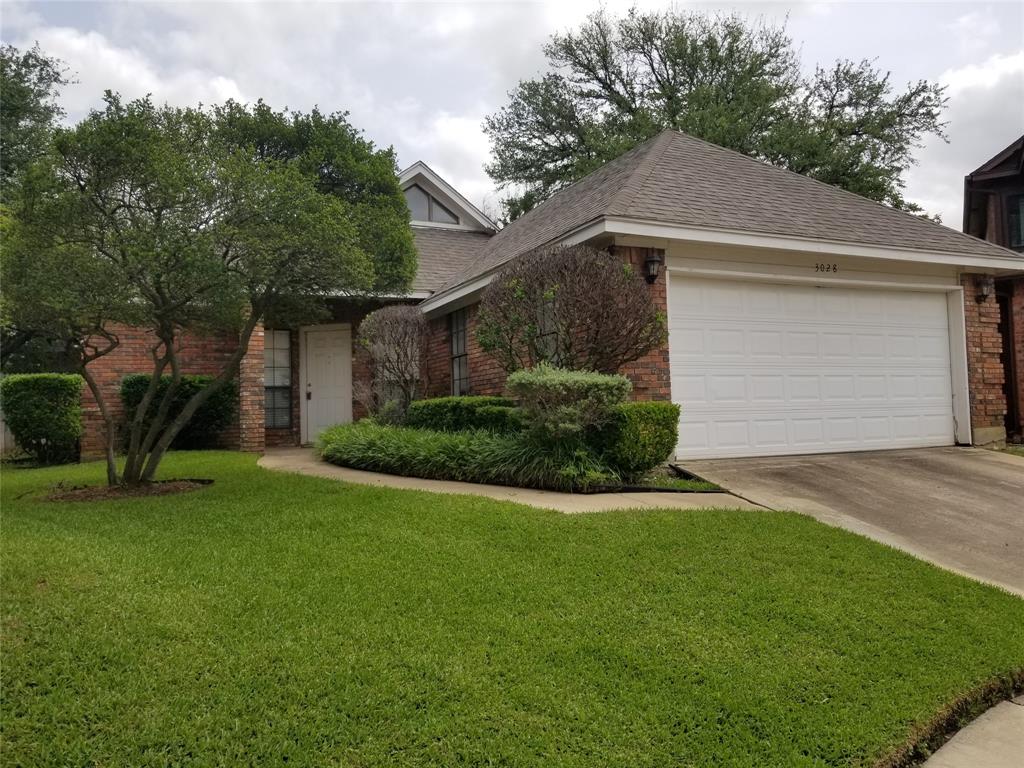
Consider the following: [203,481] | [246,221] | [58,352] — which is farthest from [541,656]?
[58,352]

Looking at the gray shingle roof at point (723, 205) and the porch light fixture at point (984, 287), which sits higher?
the gray shingle roof at point (723, 205)

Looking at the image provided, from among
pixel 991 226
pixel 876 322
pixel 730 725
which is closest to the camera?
pixel 730 725

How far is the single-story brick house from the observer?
8.21 m

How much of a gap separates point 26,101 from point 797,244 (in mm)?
20698

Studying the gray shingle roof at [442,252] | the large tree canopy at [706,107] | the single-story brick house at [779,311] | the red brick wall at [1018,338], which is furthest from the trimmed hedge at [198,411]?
the large tree canopy at [706,107]

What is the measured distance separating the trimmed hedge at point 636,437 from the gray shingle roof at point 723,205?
236 centimetres

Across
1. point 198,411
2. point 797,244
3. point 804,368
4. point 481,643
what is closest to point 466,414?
point 804,368

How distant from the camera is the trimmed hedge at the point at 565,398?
644 cm

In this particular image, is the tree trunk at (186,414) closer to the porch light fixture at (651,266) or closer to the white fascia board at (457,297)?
the white fascia board at (457,297)

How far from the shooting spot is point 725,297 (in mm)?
8570

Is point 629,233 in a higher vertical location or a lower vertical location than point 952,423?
higher

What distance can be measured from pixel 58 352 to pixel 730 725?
620 inches

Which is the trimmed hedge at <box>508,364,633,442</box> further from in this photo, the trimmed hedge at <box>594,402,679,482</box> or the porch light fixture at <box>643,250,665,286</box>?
the porch light fixture at <box>643,250,665,286</box>

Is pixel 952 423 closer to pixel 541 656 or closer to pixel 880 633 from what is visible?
pixel 880 633
